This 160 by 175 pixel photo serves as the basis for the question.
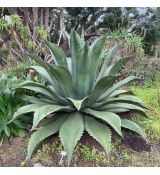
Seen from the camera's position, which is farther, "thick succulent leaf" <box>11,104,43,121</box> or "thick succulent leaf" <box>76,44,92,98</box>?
"thick succulent leaf" <box>76,44,92,98</box>

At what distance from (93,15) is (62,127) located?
506 cm

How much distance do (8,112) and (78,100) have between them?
773 mm

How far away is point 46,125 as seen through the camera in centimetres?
381

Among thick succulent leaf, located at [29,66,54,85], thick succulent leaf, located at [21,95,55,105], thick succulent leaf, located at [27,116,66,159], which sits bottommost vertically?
thick succulent leaf, located at [27,116,66,159]

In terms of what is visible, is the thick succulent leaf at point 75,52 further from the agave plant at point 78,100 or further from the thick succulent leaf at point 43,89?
the thick succulent leaf at point 43,89

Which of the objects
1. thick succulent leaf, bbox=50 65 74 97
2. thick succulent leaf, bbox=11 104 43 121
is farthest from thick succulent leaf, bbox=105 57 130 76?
thick succulent leaf, bbox=11 104 43 121

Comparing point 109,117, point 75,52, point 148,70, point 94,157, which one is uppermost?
point 148,70

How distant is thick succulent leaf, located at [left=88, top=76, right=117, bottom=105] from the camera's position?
3.71 m

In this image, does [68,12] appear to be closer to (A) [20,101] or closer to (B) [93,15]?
(B) [93,15]

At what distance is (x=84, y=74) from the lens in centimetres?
393

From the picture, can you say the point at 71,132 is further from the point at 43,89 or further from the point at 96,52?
the point at 96,52

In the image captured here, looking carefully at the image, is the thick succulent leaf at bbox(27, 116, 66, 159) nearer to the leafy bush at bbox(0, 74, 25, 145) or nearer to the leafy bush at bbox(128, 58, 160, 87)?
the leafy bush at bbox(0, 74, 25, 145)

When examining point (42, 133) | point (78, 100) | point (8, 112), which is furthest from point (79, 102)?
point (8, 112)

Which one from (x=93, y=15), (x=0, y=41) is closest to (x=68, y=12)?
(x=93, y=15)
